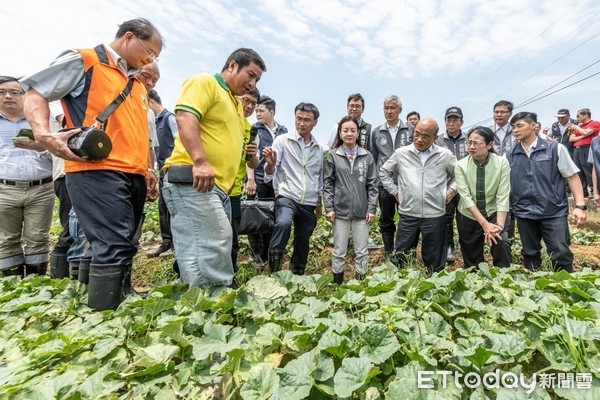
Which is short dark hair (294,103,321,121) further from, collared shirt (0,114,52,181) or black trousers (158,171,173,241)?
collared shirt (0,114,52,181)

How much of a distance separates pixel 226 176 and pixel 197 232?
1.66 ft

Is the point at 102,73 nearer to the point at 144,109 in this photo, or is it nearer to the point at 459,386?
the point at 144,109

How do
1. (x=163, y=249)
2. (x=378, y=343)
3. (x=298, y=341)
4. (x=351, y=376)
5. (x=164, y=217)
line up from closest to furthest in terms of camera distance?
1. (x=351, y=376)
2. (x=378, y=343)
3. (x=298, y=341)
4. (x=164, y=217)
5. (x=163, y=249)

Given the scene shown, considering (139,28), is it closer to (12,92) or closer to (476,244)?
(12,92)

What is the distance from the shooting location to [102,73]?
7.68ft

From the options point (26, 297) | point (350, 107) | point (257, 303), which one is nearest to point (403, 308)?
point (257, 303)

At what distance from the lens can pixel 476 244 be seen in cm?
419

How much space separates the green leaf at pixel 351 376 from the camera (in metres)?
1.31

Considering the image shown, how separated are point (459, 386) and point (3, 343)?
245 centimetres

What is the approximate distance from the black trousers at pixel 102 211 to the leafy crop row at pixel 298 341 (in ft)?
1.27

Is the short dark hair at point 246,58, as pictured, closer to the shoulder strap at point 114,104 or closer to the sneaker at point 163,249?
the shoulder strap at point 114,104

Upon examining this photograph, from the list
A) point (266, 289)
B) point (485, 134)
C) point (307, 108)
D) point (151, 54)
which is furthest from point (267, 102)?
point (266, 289)

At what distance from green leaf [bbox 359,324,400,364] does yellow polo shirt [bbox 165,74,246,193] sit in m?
1.58

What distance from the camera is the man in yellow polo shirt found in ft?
7.85
